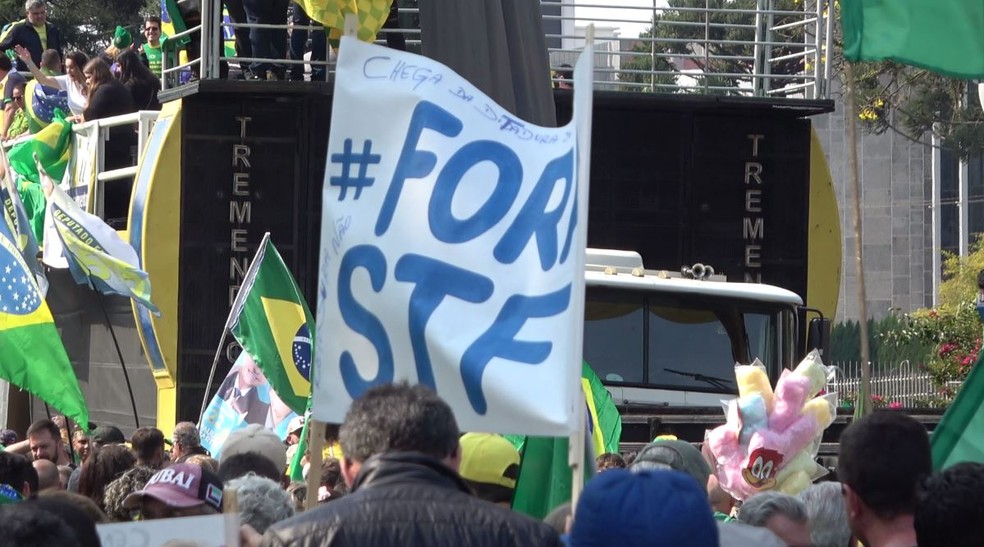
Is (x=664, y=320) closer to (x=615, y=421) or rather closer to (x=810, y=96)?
(x=615, y=421)

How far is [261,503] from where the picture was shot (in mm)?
5375

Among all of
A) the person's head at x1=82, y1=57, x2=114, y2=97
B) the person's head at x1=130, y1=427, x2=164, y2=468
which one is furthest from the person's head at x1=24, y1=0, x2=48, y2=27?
the person's head at x1=130, y1=427, x2=164, y2=468

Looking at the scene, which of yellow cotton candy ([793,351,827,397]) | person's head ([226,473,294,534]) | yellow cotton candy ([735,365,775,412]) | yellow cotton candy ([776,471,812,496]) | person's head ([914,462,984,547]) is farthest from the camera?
yellow cotton candy ([793,351,827,397])

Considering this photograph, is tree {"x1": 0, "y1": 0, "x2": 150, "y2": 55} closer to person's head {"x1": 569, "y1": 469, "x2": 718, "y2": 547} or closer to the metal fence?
the metal fence

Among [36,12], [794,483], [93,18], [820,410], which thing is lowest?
[794,483]

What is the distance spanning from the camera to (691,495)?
12.3ft

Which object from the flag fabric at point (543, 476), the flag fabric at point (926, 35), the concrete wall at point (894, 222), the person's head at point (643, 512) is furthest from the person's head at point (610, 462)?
the concrete wall at point (894, 222)

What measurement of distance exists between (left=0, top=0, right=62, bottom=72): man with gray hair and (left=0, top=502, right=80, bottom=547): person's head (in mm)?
17763

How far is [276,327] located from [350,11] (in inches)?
104

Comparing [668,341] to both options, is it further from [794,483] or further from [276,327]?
[794,483]

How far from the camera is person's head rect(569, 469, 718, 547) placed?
12.1ft

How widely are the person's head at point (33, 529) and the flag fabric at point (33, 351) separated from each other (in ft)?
18.9

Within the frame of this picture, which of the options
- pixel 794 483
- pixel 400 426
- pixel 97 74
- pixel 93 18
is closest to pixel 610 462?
pixel 794 483

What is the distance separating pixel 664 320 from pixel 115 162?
7.11m
